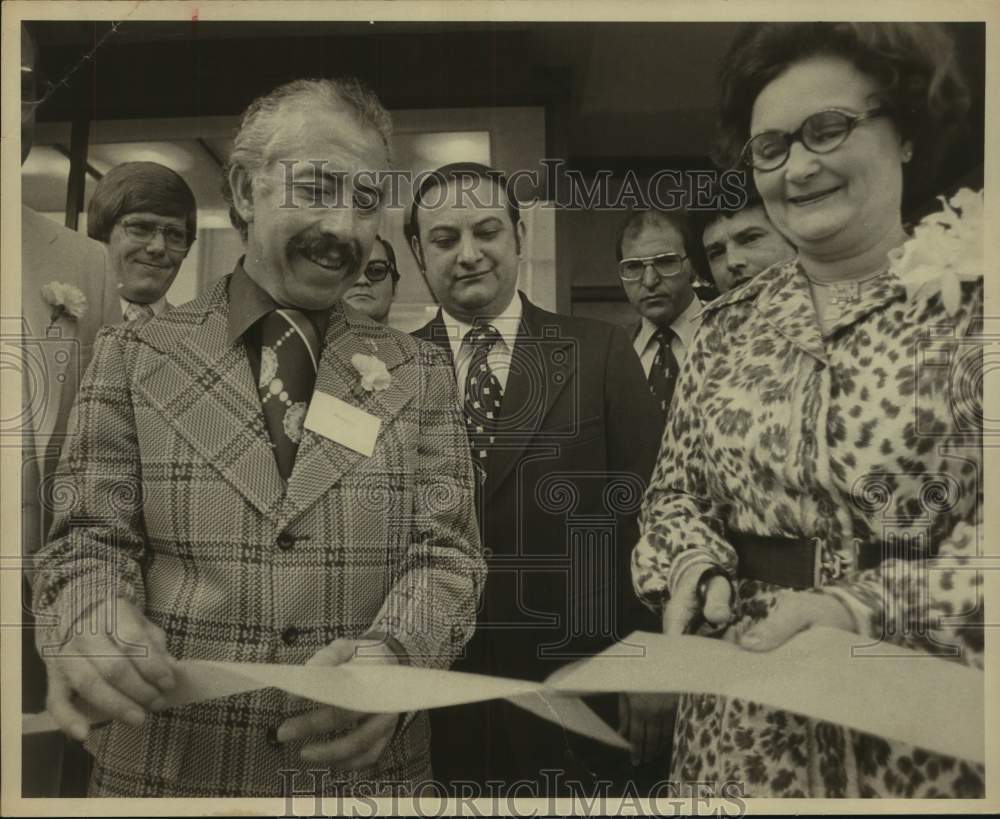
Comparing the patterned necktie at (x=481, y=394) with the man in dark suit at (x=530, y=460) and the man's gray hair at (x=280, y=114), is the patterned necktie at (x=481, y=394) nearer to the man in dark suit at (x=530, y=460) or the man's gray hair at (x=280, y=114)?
the man in dark suit at (x=530, y=460)

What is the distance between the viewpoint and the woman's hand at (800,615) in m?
1.80

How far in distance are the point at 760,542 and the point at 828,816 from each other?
1.92ft

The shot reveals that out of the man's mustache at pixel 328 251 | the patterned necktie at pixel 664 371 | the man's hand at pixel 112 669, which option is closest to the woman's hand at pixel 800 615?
the patterned necktie at pixel 664 371

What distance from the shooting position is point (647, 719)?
1.85 meters

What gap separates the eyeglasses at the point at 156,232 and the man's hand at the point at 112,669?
0.73 meters

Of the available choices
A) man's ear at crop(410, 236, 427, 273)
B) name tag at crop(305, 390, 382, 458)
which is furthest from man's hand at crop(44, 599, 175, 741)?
man's ear at crop(410, 236, 427, 273)

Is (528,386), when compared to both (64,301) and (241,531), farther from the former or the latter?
(64,301)

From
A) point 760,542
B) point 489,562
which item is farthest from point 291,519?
point 760,542

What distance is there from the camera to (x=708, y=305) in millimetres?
1867

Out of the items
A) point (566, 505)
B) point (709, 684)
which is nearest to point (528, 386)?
point (566, 505)

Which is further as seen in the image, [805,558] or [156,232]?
[156,232]

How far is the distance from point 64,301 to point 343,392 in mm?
622

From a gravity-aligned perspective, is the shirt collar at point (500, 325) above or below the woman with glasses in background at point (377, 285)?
below

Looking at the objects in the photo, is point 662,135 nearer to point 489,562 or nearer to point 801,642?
point 489,562
